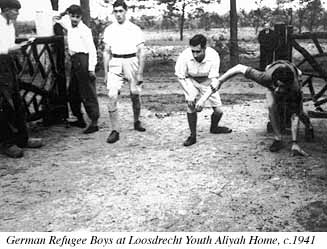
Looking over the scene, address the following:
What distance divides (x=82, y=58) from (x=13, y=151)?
190cm

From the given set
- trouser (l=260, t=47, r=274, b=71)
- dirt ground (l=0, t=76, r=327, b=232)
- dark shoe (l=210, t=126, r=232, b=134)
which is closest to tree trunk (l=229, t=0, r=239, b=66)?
dirt ground (l=0, t=76, r=327, b=232)

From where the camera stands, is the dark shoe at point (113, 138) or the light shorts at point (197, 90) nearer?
the light shorts at point (197, 90)

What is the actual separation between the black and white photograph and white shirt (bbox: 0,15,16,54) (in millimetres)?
15

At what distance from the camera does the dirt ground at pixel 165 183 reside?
3.74 m

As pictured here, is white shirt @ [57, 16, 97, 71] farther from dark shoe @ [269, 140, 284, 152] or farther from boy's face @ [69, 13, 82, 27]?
dark shoe @ [269, 140, 284, 152]

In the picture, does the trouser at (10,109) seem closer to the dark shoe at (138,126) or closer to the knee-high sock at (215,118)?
the dark shoe at (138,126)

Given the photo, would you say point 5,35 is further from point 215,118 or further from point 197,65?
point 215,118

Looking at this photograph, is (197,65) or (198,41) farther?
(197,65)

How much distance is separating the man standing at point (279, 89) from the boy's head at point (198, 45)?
Result: 55 centimetres

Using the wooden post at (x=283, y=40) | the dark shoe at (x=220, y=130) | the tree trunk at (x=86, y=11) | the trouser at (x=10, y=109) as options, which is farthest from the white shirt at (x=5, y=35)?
the tree trunk at (x=86, y=11)

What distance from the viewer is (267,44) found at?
6.55m

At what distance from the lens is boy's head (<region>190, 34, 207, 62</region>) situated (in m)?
5.71

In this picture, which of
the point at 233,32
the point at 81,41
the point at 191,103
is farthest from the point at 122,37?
the point at 233,32

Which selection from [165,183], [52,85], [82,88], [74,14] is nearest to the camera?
[165,183]
